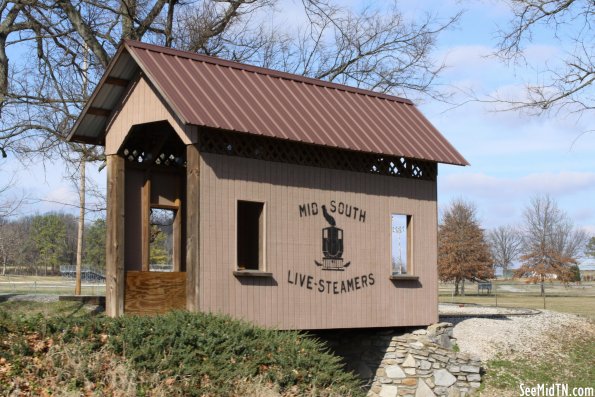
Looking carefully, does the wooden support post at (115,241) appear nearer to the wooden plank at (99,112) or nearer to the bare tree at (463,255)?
the wooden plank at (99,112)

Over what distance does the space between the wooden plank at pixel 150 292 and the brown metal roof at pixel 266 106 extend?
3.53 m

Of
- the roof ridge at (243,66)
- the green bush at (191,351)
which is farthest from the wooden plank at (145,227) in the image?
the green bush at (191,351)

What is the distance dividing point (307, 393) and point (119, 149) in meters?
7.50

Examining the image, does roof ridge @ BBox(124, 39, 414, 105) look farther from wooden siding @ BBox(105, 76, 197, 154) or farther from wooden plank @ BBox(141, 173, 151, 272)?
wooden plank @ BBox(141, 173, 151, 272)

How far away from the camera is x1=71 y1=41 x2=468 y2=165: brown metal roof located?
16734mm

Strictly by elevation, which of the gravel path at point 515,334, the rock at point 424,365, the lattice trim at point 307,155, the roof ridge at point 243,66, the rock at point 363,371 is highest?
the roof ridge at point 243,66

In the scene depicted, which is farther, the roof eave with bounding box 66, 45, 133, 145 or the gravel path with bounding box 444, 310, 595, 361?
the gravel path with bounding box 444, 310, 595, 361

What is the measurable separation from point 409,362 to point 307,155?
5.98m

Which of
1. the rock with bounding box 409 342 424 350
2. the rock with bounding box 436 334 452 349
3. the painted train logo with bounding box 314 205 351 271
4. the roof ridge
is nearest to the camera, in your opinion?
the roof ridge

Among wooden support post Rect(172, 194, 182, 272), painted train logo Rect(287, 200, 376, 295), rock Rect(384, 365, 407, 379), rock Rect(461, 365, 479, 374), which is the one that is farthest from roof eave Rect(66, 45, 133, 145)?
rock Rect(461, 365, 479, 374)

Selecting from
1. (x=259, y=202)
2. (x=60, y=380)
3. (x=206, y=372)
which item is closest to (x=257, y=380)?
(x=206, y=372)

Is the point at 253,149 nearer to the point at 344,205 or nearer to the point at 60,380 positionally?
the point at 344,205

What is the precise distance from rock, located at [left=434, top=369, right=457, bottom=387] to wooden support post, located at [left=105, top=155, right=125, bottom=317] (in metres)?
7.97

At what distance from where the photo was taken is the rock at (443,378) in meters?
20.8
